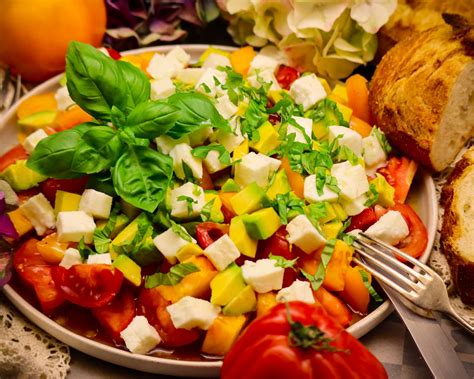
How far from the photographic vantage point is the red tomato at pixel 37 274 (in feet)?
6.87

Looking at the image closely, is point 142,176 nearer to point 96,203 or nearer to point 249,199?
point 96,203

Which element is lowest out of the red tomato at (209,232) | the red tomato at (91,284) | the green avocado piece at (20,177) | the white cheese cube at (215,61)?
the red tomato at (91,284)

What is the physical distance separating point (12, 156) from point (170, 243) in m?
0.80

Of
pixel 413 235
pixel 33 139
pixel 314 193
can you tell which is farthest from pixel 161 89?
pixel 413 235

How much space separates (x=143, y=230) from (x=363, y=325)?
716 mm

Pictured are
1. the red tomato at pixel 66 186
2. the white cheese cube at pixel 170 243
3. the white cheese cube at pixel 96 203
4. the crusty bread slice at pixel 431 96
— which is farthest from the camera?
the crusty bread slice at pixel 431 96

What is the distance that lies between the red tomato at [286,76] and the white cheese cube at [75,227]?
104 centimetres

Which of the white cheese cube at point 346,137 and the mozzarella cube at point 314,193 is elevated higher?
the white cheese cube at point 346,137

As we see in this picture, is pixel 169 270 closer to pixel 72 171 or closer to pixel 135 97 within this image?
pixel 72 171

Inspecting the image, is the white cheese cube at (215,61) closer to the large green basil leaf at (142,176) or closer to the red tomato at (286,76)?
the red tomato at (286,76)

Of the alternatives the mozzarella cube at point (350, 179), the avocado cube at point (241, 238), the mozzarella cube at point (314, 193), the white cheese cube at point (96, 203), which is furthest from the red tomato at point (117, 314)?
the mozzarella cube at point (350, 179)

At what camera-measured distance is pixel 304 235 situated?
6.83 ft

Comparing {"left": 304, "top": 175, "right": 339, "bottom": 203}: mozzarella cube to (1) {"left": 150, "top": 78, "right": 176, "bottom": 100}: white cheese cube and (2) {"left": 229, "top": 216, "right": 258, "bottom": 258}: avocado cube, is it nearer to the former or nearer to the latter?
(2) {"left": 229, "top": 216, "right": 258, "bottom": 258}: avocado cube

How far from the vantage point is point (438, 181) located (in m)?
2.60
